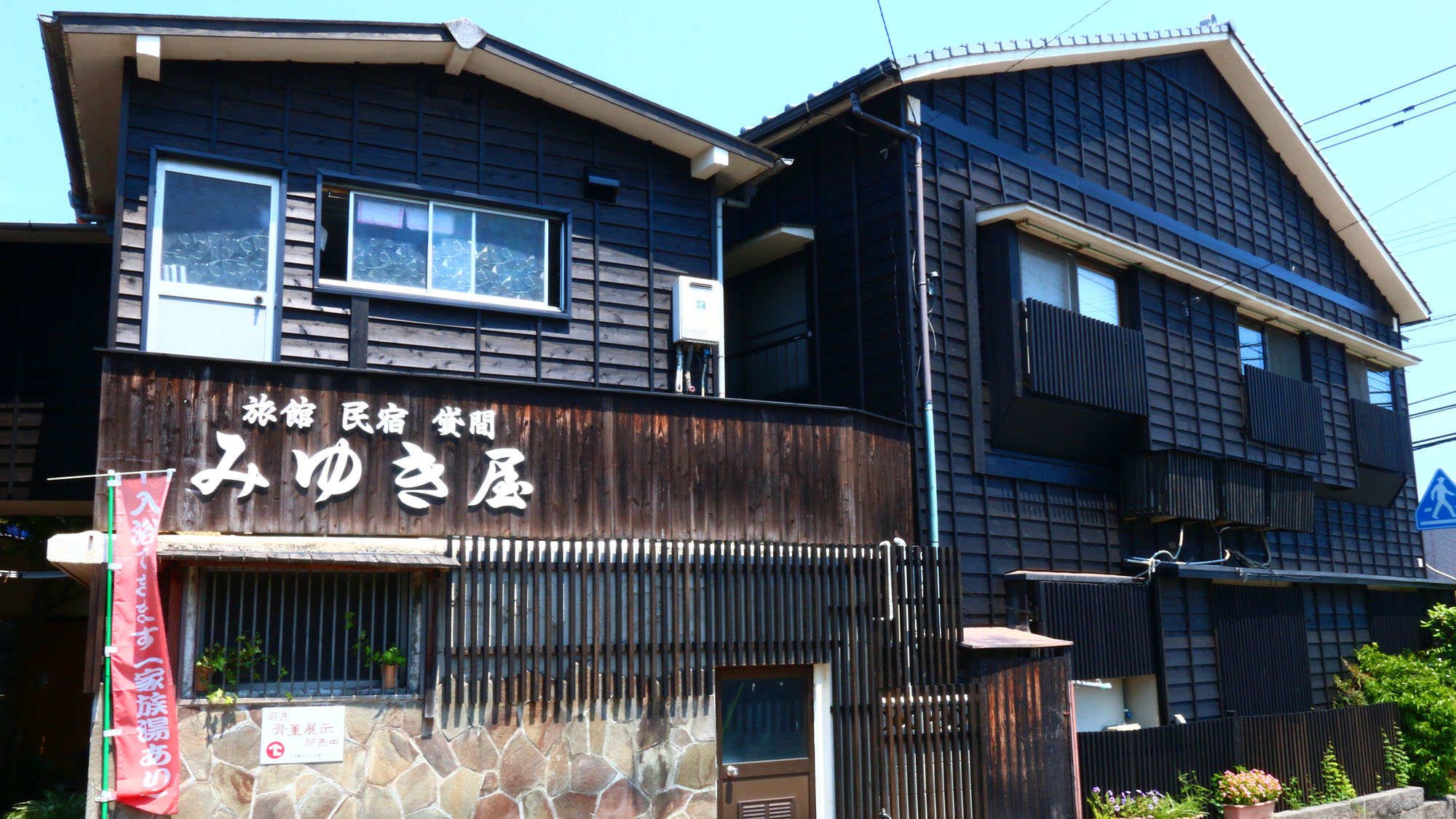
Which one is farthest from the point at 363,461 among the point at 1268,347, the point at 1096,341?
the point at 1268,347

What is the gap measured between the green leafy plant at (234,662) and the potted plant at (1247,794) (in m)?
11.7

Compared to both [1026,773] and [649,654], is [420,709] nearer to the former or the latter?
[649,654]

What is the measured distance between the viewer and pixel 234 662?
386 inches

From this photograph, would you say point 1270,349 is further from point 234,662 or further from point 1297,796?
point 234,662

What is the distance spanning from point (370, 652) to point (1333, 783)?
14409mm

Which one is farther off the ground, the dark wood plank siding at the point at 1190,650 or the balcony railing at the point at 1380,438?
the balcony railing at the point at 1380,438

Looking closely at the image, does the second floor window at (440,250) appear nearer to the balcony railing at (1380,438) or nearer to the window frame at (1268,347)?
the window frame at (1268,347)

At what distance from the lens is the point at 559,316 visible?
13938 millimetres

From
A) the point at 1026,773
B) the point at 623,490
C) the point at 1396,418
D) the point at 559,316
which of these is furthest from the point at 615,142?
the point at 1396,418

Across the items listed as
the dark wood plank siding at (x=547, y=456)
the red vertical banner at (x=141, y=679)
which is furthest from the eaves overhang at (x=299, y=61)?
the red vertical banner at (x=141, y=679)

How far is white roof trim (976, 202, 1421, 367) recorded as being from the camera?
16172 millimetres

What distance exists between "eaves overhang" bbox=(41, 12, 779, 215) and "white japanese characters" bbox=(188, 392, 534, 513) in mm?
4025

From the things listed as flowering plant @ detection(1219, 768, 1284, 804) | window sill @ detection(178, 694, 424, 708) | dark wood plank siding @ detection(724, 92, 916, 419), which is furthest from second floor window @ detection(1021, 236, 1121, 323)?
window sill @ detection(178, 694, 424, 708)

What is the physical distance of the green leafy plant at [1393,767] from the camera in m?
19.0
